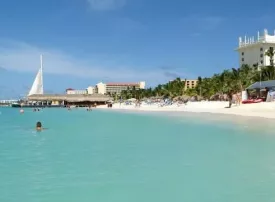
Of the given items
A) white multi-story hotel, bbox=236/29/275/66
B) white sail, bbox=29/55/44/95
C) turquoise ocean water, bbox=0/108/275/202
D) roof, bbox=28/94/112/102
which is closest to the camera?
turquoise ocean water, bbox=0/108/275/202

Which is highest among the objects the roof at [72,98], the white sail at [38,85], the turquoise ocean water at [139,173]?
the white sail at [38,85]

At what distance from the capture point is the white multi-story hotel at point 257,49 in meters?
102

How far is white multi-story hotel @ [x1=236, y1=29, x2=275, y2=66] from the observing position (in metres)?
102

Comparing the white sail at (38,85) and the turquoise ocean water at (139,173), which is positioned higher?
the white sail at (38,85)

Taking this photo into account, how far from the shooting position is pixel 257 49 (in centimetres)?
10381

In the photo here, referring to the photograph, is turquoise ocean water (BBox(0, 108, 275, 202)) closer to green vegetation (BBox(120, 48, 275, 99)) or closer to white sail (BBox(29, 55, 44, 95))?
green vegetation (BBox(120, 48, 275, 99))

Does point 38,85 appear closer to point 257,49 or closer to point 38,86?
point 38,86

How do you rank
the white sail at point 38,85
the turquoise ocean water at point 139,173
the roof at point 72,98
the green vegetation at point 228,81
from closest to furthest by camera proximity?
the turquoise ocean water at point 139,173 < the green vegetation at point 228,81 < the roof at point 72,98 < the white sail at point 38,85

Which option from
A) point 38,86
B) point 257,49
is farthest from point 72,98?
point 257,49

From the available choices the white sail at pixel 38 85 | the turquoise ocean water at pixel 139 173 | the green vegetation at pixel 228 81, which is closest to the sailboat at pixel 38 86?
the white sail at pixel 38 85

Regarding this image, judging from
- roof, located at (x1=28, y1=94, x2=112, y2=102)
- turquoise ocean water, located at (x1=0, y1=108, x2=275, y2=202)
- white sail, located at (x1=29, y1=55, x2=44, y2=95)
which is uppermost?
white sail, located at (x1=29, y1=55, x2=44, y2=95)

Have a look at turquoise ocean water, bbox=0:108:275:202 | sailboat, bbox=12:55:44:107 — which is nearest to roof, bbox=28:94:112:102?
sailboat, bbox=12:55:44:107

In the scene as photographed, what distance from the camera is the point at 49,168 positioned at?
12.4m

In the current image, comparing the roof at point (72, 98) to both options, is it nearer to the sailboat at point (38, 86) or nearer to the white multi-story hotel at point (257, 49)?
the sailboat at point (38, 86)
